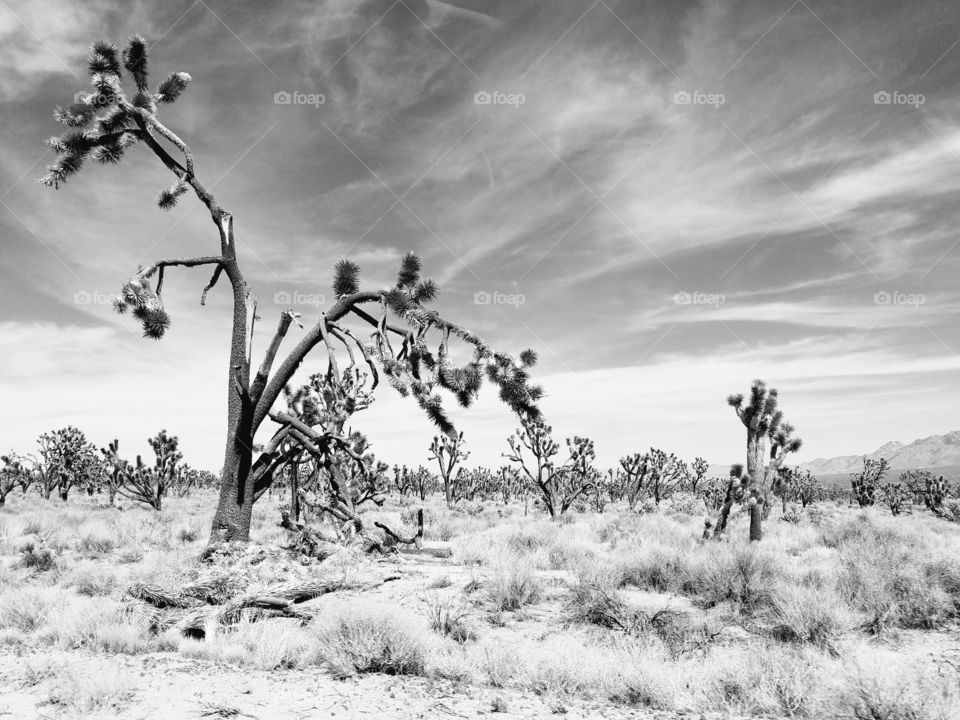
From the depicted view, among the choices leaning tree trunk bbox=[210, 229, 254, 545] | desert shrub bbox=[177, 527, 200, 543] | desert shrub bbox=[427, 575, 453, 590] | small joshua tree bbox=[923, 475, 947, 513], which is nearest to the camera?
leaning tree trunk bbox=[210, 229, 254, 545]

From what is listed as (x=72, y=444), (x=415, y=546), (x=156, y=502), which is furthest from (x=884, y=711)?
(x=72, y=444)

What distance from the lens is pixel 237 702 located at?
185 inches

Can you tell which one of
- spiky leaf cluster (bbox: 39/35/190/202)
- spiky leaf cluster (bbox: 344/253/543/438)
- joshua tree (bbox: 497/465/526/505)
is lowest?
joshua tree (bbox: 497/465/526/505)

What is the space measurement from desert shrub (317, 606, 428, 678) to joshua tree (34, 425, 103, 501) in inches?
1412

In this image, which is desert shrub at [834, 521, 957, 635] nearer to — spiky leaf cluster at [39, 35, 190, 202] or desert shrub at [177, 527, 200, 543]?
spiky leaf cluster at [39, 35, 190, 202]

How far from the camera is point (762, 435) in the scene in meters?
16.8

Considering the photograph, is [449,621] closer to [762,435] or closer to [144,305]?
[144,305]

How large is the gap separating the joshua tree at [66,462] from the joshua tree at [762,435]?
35.7 meters

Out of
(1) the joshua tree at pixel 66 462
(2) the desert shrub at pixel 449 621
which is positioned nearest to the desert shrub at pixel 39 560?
(2) the desert shrub at pixel 449 621

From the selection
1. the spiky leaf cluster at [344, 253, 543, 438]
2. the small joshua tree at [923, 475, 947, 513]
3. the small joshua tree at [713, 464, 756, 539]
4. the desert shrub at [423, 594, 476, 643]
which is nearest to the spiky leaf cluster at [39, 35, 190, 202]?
the spiky leaf cluster at [344, 253, 543, 438]

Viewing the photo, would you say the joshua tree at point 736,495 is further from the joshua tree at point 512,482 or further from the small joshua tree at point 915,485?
A: the joshua tree at point 512,482

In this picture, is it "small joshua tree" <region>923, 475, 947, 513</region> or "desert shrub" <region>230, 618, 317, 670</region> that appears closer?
"desert shrub" <region>230, 618, 317, 670</region>

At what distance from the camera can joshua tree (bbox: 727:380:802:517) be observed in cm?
1647

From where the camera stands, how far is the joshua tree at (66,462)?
3538cm
